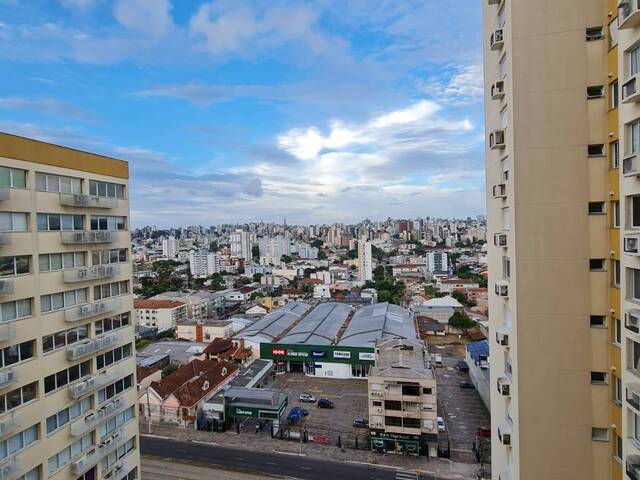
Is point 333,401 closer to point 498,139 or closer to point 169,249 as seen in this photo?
point 498,139

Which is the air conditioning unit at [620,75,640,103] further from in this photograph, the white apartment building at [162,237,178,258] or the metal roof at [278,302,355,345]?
the white apartment building at [162,237,178,258]

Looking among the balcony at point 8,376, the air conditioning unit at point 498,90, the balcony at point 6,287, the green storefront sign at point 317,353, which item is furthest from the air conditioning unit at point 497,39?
the green storefront sign at point 317,353

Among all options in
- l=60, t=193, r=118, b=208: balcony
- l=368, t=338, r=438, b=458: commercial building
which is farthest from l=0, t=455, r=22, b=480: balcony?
l=368, t=338, r=438, b=458: commercial building

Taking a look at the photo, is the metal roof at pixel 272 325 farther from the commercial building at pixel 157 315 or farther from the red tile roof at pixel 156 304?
the red tile roof at pixel 156 304

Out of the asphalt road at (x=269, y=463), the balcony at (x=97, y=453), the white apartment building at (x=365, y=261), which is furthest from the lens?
the white apartment building at (x=365, y=261)

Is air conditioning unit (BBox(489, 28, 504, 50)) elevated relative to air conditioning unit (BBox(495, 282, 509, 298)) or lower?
elevated

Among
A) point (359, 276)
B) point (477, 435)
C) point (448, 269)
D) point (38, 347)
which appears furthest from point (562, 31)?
→ point (448, 269)
